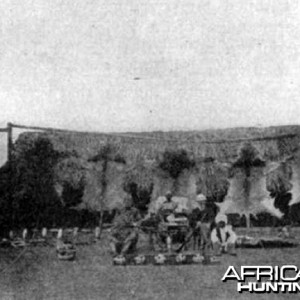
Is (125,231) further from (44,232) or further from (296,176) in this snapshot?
(296,176)

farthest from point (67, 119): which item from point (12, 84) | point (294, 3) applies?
point (294, 3)

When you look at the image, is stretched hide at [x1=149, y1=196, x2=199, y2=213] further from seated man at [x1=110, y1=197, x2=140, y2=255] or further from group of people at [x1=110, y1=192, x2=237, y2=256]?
seated man at [x1=110, y1=197, x2=140, y2=255]

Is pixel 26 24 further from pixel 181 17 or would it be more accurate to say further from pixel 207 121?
pixel 207 121

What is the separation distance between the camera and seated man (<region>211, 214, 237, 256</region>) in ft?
34.9

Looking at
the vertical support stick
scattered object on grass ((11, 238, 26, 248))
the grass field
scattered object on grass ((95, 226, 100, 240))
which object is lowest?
the grass field

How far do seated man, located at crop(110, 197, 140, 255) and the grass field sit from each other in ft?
0.51

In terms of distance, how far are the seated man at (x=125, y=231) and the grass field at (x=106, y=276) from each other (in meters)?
0.16

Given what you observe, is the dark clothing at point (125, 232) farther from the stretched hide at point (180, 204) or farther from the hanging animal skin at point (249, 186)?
the hanging animal skin at point (249, 186)

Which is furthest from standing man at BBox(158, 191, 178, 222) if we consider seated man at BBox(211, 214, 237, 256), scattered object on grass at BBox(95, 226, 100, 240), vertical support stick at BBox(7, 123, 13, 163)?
vertical support stick at BBox(7, 123, 13, 163)

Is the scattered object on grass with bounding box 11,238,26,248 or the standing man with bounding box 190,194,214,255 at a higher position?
the standing man with bounding box 190,194,214,255

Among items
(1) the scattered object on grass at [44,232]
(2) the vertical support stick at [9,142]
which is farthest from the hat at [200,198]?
(2) the vertical support stick at [9,142]

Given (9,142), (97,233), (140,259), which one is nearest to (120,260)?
(140,259)

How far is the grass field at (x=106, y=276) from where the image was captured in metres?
10.3

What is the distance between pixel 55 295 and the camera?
34.1ft
